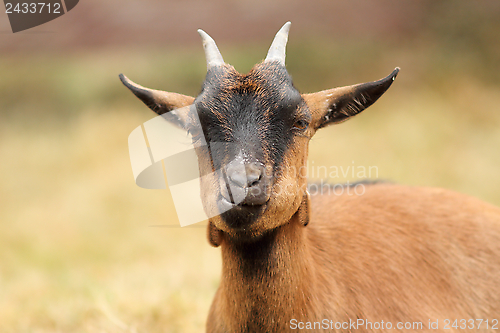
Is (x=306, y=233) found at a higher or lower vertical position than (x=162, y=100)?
lower

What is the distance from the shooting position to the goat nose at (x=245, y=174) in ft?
9.93

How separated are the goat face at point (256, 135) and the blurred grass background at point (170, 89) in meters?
6.00

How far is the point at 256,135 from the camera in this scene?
10.6ft

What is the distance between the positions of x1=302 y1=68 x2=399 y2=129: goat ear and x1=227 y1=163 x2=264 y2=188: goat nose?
0.91m

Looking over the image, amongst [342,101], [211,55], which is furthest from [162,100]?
[342,101]

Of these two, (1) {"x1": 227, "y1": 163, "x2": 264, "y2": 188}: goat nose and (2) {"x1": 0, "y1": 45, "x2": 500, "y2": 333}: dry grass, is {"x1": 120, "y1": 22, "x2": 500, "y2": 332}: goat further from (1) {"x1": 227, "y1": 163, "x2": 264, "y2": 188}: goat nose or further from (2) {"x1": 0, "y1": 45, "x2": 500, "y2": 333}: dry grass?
(2) {"x1": 0, "y1": 45, "x2": 500, "y2": 333}: dry grass

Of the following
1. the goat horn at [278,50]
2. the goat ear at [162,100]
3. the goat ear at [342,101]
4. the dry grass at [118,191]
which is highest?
the goat horn at [278,50]

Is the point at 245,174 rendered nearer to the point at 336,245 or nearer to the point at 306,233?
the point at 306,233

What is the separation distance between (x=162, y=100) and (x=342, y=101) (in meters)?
1.53

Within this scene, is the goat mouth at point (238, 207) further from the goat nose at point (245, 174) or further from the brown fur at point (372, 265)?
the brown fur at point (372, 265)

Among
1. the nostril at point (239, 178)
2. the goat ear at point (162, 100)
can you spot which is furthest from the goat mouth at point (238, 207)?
the goat ear at point (162, 100)

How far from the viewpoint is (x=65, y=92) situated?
56.4 feet

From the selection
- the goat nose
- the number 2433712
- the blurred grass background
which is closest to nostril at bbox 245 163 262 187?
the goat nose

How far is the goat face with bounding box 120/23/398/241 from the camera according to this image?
3135mm
